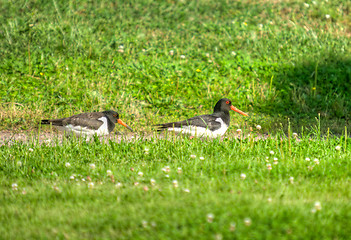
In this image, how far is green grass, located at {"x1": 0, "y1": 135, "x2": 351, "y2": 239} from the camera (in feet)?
12.2

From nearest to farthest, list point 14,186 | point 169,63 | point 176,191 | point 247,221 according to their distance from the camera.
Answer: point 247,221 → point 176,191 → point 14,186 → point 169,63

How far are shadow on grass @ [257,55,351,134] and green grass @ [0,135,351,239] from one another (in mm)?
2993

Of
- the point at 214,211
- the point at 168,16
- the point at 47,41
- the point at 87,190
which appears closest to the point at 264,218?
the point at 214,211

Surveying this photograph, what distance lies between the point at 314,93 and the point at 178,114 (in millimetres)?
3238

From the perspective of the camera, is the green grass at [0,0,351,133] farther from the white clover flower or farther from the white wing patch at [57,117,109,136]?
the white clover flower

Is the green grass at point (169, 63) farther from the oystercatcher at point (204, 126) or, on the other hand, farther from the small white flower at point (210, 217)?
the small white flower at point (210, 217)

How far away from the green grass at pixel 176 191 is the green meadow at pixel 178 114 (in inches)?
0.7

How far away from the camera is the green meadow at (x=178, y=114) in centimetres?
394

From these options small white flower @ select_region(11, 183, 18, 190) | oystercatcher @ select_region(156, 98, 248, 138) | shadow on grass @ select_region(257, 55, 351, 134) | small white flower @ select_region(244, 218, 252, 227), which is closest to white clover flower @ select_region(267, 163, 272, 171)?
small white flower @ select_region(244, 218, 252, 227)

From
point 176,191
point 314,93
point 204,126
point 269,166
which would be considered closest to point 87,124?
point 204,126

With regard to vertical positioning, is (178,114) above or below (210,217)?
below

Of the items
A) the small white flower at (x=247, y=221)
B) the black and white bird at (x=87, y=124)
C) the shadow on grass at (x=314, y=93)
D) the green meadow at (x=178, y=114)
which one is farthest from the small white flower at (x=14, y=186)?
the shadow on grass at (x=314, y=93)

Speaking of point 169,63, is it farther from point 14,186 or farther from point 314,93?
point 14,186

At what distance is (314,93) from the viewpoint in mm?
10203
